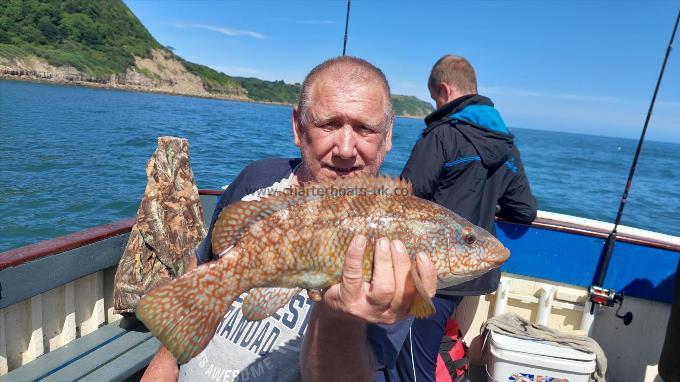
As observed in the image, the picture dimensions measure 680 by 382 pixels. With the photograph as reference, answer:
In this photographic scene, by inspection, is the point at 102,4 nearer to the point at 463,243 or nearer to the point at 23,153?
the point at 23,153

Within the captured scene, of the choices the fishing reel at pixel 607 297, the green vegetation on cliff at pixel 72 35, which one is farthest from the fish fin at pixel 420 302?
the green vegetation on cliff at pixel 72 35

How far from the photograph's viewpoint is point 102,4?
13112cm

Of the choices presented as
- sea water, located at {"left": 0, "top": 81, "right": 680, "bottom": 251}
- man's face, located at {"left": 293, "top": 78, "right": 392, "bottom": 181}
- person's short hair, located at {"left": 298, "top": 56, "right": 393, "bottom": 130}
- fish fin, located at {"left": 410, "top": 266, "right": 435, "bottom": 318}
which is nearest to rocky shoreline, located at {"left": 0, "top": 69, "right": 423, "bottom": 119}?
sea water, located at {"left": 0, "top": 81, "right": 680, "bottom": 251}

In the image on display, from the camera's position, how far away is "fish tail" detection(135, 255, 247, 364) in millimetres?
1865

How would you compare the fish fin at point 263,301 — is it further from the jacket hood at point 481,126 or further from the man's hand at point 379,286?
the jacket hood at point 481,126

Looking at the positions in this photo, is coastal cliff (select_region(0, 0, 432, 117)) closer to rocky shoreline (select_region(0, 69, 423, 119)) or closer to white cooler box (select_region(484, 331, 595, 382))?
rocky shoreline (select_region(0, 69, 423, 119))

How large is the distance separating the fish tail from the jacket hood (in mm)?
2699

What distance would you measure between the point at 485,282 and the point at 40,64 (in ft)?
367

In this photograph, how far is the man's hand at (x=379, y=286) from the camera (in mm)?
1818

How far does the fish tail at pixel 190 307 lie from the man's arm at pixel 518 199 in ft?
11.2

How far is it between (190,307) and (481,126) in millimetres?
3136

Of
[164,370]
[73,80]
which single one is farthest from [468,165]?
[73,80]

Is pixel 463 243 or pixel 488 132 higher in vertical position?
pixel 488 132

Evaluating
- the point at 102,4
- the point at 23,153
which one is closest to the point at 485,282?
the point at 23,153
